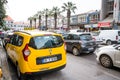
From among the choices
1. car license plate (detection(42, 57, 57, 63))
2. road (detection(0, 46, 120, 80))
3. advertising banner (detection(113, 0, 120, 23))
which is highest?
advertising banner (detection(113, 0, 120, 23))

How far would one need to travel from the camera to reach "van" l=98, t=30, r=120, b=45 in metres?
17.5

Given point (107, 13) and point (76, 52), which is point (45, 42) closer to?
point (76, 52)

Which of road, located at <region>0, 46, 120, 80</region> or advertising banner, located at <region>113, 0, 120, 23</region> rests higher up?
advertising banner, located at <region>113, 0, 120, 23</region>

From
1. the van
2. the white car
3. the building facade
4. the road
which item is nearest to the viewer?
the road

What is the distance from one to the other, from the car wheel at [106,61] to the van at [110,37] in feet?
33.2

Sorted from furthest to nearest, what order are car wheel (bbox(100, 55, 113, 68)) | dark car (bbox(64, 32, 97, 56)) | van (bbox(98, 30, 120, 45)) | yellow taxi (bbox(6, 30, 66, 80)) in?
1. van (bbox(98, 30, 120, 45))
2. dark car (bbox(64, 32, 97, 56))
3. car wheel (bbox(100, 55, 113, 68))
4. yellow taxi (bbox(6, 30, 66, 80))

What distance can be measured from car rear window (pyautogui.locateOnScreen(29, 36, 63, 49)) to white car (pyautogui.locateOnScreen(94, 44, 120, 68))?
8.21 feet

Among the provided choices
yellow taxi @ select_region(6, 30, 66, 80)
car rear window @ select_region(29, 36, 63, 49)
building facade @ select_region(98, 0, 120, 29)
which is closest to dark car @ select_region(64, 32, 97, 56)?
car rear window @ select_region(29, 36, 63, 49)

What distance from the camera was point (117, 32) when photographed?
17359mm

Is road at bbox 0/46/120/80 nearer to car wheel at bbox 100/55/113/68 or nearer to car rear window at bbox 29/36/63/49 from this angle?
car wheel at bbox 100/55/113/68

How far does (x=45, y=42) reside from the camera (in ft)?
18.8

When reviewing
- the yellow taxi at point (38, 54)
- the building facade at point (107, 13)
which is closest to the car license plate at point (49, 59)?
the yellow taxi at point (38, 54)

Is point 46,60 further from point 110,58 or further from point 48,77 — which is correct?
point 110,58

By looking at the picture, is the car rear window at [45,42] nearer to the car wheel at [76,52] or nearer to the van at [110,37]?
the car wheel at [76,52]
